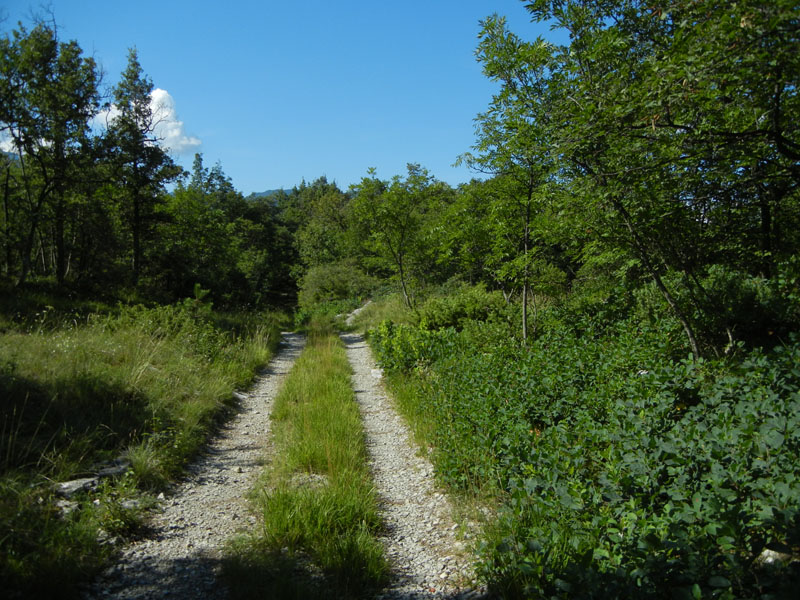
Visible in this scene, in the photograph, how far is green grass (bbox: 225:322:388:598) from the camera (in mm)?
2973

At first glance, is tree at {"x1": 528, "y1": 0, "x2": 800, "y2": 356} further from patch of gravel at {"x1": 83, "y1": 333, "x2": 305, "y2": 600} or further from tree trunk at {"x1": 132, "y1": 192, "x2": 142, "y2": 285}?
tree trunk at {"x1": 132, "y1": 192, "x2": 142, "y2": 285}

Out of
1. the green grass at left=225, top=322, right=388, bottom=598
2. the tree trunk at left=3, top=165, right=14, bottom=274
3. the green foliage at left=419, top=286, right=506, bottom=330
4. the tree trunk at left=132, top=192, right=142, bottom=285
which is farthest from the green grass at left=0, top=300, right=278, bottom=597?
the tree trunk at left=132, top=192, right=142, bottom=285

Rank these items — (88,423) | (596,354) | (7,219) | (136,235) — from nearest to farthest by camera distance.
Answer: (88,423)
(596,354)
(7,219)
(136,235)

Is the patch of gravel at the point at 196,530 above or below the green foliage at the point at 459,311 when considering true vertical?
below

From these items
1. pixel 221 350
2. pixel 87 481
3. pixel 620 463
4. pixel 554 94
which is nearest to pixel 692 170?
pixel 554 94

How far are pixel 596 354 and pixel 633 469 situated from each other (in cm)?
269

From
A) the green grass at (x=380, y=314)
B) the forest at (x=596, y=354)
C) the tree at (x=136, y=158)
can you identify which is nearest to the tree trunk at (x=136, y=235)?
the tree at (x=136, y=158)

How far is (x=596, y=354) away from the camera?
211 inches

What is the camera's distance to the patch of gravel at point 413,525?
305 centimetres

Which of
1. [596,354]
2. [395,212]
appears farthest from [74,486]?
[395,212]

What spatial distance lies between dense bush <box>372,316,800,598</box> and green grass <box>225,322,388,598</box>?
86 centimetres

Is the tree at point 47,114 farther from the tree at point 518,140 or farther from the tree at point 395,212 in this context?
the tree at point 518,140

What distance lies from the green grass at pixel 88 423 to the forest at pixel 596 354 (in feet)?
0.09

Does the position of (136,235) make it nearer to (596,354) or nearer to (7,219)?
(7,219)
